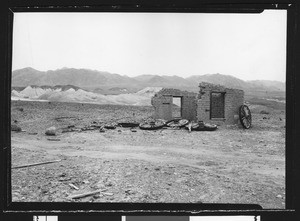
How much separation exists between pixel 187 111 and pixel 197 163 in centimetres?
48

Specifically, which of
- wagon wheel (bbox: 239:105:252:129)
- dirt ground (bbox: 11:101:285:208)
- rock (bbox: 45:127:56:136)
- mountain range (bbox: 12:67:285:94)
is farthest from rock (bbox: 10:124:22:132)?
wagon wheel (bbox: 239:105:252:129)

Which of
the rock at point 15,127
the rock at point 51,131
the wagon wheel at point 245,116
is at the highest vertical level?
the wagon wheel at point 245,116

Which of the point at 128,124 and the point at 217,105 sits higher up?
the point at 217,105

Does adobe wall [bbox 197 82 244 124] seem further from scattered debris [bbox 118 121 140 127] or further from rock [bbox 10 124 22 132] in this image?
rock [bbox 10 124 22 132]

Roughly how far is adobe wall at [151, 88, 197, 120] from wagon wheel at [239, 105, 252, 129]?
41 centimetres

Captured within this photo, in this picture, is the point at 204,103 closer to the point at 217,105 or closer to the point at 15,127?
the point at 217,105

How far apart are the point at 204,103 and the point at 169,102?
1.13 ft

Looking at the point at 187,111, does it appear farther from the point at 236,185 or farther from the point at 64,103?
the point at 64,103

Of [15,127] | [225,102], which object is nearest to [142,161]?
[225,102]

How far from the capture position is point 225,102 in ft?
7.82

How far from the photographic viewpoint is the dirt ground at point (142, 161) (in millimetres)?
2219

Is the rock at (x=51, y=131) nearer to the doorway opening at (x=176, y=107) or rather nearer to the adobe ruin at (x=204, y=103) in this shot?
the adobe ruin at (x=204, y=103)

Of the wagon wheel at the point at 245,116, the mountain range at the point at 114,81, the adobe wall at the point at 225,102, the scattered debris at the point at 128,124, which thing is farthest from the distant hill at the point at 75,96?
the wagon wheel at the point at 245,116

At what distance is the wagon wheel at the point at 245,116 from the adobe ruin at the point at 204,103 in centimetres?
4
